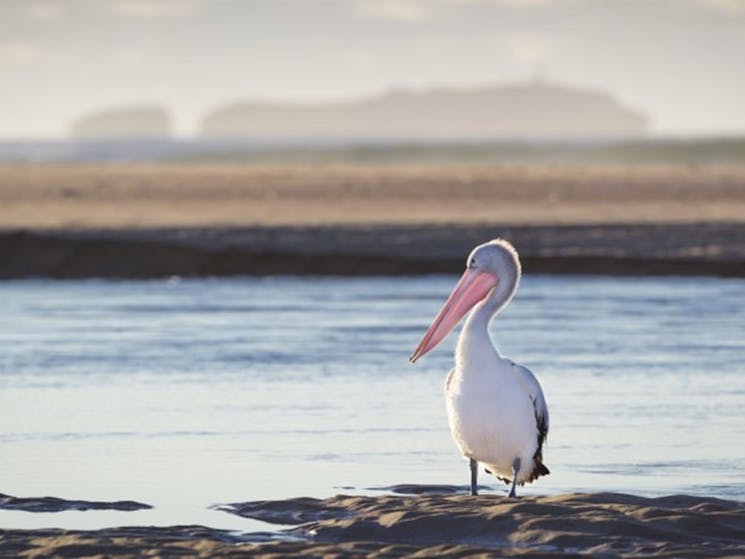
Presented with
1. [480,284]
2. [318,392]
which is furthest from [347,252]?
[480,284]

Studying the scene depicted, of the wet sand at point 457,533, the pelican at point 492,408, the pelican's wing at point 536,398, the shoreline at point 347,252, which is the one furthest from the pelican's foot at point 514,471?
the shoreline at point 347,252

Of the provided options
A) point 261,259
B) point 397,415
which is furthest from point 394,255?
point 397,415

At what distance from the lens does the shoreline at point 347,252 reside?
24.8m

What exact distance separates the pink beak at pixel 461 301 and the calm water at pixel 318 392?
80 centimetres

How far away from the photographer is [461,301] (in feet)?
33.3

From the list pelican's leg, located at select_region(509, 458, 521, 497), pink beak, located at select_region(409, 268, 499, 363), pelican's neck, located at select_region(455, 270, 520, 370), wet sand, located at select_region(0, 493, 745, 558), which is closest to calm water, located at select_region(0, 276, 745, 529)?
wet sand, located at select_region(0, 493, 745, 558)

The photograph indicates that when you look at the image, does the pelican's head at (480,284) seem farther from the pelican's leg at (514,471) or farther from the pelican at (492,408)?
the pelican's leg at (514,471)

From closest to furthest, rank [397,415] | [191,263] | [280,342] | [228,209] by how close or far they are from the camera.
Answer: [397,415] → [280,342] → [191,263] → [228,209]

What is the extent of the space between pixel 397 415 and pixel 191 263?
500 inches

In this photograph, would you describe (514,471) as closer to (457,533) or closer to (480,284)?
(480,284)

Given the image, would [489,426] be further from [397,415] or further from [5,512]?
[397,415]

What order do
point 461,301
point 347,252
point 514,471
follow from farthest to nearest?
point 347,252 < point 461,301 < point 514,471

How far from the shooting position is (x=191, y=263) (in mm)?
25406

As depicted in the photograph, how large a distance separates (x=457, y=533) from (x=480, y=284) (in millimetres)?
1875
